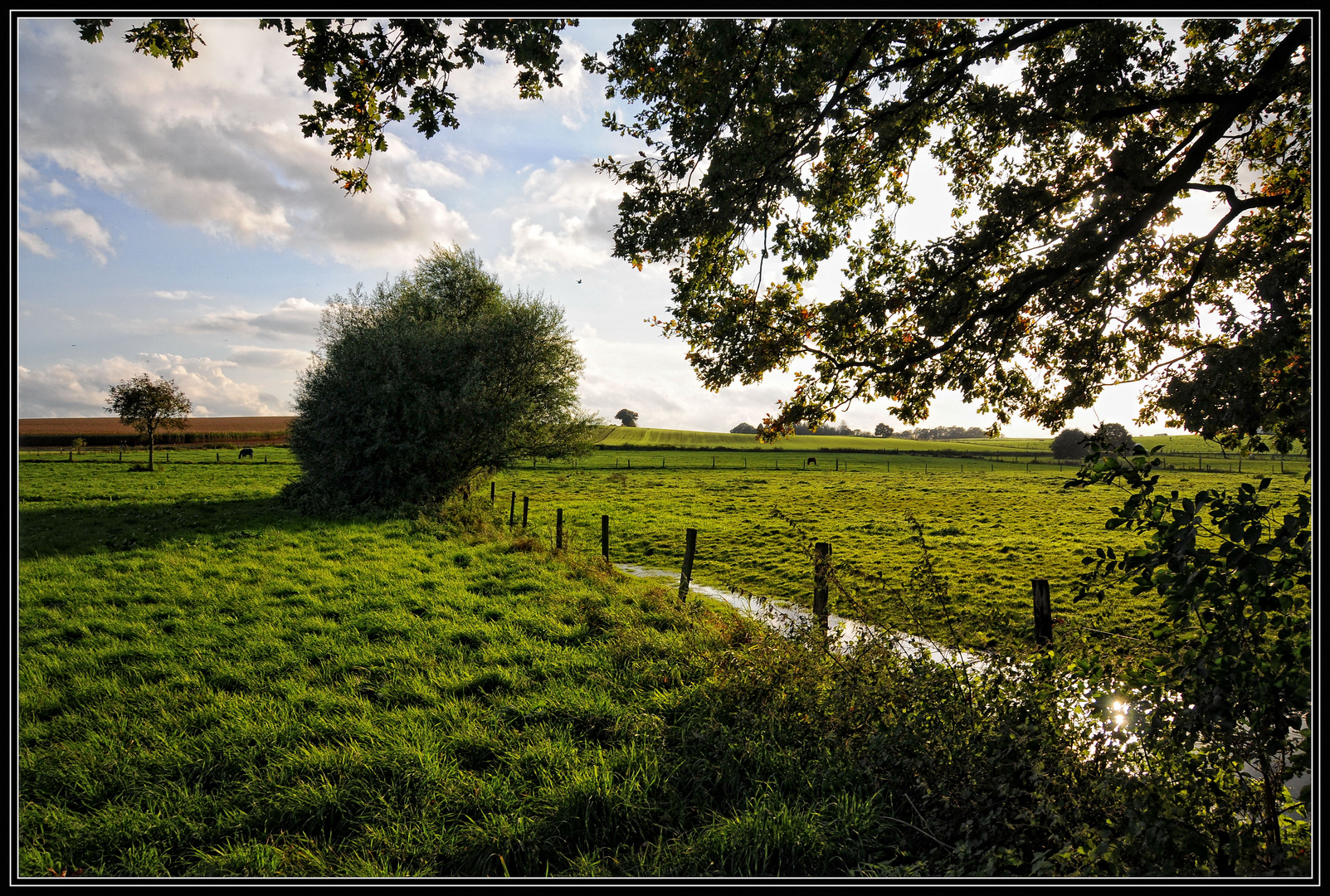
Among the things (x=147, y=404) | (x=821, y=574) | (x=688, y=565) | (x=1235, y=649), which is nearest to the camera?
(x=1235, y=649)

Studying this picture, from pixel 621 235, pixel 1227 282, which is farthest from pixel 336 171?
pixel 1227 282

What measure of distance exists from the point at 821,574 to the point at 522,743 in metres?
3.51

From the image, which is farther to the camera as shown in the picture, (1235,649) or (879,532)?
(879,532)

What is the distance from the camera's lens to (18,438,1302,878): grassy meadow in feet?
11.9

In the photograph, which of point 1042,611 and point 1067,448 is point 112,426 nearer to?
point 1042,611

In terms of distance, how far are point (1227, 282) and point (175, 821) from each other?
12462 millimetres

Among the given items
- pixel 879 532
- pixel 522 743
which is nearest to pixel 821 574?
pixel 522 743

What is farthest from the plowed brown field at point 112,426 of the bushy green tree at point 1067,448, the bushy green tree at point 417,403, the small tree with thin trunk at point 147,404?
the bushy green tree at point 1067,448

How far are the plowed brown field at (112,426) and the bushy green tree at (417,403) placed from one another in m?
23.6

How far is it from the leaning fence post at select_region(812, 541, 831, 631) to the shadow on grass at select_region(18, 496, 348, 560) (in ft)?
54.6

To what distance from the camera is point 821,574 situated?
6.15m

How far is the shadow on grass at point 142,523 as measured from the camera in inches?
578

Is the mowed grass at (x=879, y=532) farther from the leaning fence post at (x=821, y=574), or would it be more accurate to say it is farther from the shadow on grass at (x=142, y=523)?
the shadow on grass at (x=142, y=523)

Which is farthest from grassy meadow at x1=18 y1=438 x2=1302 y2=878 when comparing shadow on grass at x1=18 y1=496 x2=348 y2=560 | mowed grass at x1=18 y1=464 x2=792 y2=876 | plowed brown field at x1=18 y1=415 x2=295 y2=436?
plowed brown field at x1=18 y1=415 x2=295 y2=436
